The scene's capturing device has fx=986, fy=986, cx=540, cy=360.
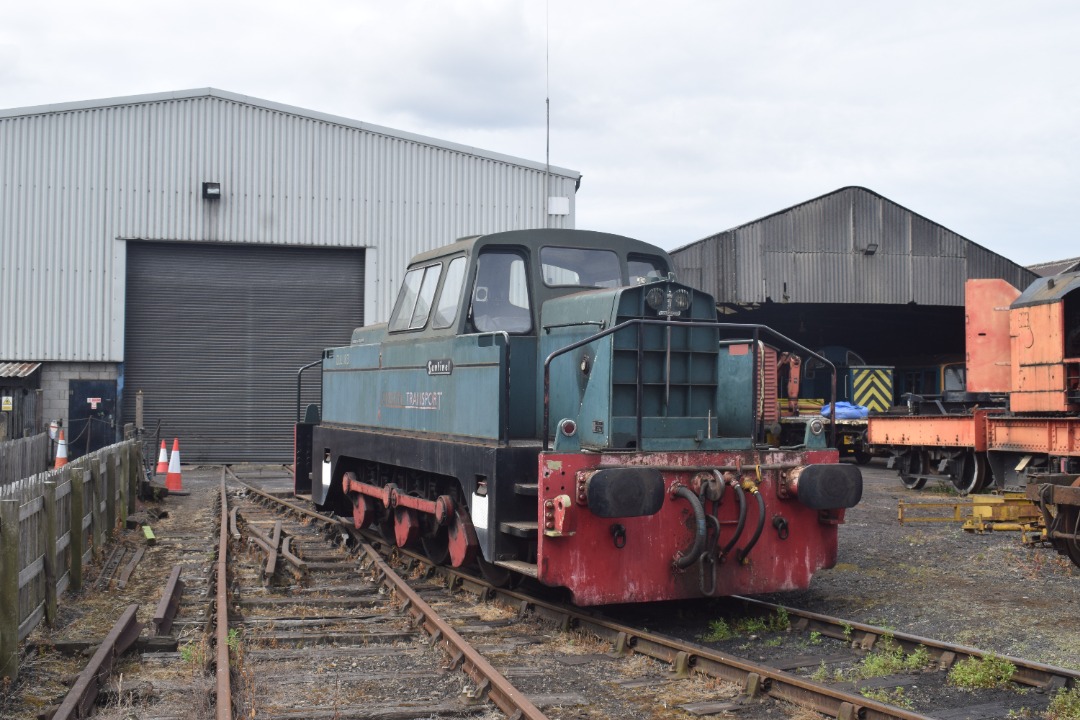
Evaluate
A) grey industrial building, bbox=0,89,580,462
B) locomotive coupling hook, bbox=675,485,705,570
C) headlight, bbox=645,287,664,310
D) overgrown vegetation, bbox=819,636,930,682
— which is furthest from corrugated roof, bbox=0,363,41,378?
overgrown vegetation, bbox=819,636,930,682

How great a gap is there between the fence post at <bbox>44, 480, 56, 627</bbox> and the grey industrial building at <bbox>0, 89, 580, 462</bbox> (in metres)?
14.6

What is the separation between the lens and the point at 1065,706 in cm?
459

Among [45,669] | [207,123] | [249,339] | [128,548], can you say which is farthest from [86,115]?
[45,669]

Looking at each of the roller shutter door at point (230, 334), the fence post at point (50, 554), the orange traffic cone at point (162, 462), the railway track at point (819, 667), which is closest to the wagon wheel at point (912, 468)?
the railway track at point (819, 667)

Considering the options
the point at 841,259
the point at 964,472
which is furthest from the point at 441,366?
the point at 841,259

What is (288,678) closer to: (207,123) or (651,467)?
(651,467)

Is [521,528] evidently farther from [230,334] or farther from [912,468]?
[230,334]

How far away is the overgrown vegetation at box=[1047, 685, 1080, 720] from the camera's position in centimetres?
450

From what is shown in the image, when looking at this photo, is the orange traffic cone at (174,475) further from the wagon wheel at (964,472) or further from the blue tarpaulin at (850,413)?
the blue tarpaulin at (850,413)

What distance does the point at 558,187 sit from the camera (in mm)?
23109

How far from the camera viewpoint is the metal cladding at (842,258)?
23.8 metres

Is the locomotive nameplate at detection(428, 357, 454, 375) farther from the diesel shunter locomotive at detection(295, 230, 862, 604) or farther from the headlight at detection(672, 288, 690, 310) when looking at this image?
the headlight at detection(672, 288, 690, 310)

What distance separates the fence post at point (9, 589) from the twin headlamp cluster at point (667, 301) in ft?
13.6

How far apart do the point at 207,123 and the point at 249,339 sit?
192 inches
